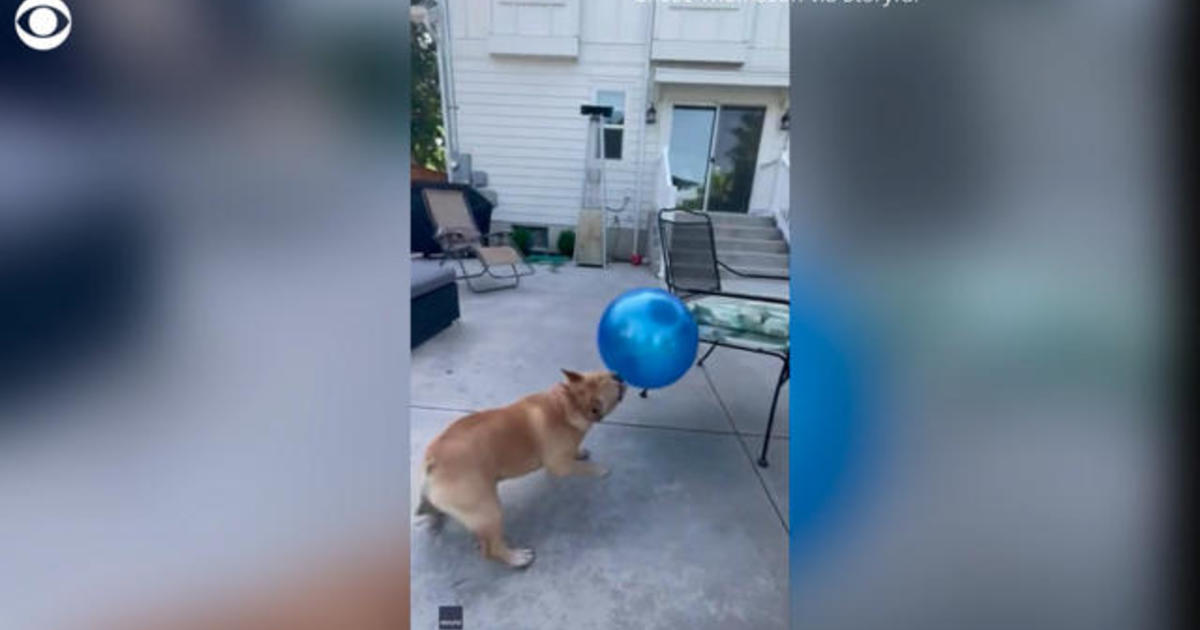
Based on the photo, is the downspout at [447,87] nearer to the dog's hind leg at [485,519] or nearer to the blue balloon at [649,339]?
the blue balloon at [649,339]

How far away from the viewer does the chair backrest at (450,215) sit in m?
5.39

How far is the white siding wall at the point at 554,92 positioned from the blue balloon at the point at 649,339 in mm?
6058

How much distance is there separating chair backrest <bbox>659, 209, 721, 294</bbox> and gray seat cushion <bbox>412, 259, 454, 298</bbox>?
160 centimetres

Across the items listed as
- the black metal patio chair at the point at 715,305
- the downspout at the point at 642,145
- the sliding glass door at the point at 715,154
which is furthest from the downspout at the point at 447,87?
the black metal patio chair at the point at 715,305

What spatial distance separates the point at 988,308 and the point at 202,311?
86cm

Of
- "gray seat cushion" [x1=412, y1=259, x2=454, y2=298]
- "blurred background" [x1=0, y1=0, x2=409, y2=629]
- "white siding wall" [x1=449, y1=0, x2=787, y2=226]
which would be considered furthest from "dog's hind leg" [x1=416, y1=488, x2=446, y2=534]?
"white siding wall" [x1=449, y1=0, x2=787, y2=226]

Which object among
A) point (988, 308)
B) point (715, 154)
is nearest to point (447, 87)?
point (715, 154)

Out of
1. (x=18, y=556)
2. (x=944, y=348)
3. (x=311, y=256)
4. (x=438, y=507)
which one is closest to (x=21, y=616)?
(x=18, y=556)

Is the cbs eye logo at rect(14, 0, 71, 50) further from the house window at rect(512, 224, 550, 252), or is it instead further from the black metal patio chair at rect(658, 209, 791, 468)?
the house window at rect(512, 224, 550, 252)

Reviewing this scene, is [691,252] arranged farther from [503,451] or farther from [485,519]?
[485,519]

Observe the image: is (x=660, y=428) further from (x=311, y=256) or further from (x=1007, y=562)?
(x=311, y=256)

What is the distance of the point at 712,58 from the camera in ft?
23.3

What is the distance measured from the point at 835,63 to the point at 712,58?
759cm

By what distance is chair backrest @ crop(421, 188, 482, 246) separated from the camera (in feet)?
17.7
